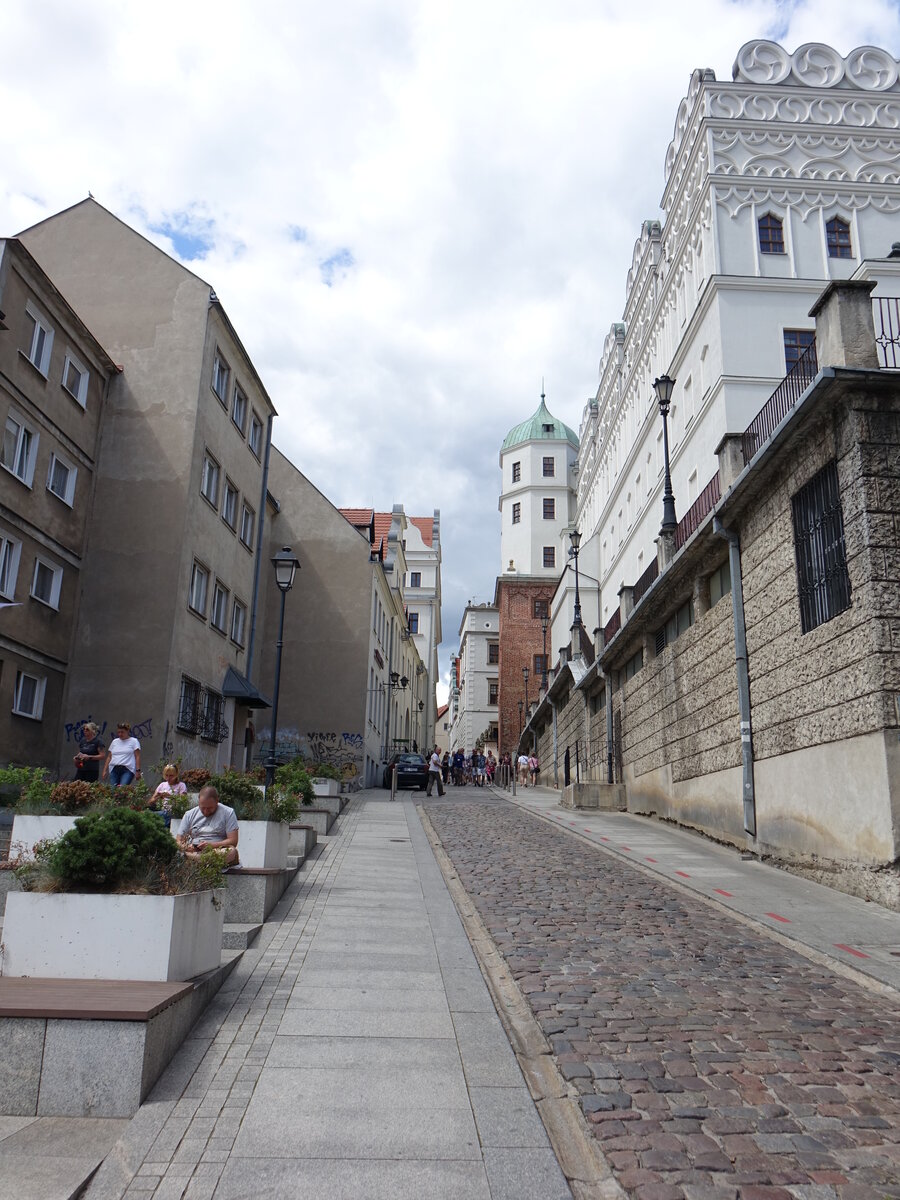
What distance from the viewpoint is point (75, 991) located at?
5633 mm

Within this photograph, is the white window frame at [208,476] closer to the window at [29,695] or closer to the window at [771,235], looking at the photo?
the window at [29,695]

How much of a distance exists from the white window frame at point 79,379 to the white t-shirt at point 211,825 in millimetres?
14341

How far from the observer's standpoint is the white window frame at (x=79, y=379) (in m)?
21.1

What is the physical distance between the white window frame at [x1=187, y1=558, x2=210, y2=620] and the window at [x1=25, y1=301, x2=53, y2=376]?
19.1 feet

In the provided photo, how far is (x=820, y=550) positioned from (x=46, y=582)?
15.6m

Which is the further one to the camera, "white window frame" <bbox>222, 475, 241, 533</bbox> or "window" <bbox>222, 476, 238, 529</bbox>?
"window" <bbox>222, 476, 238, 529</bbox>

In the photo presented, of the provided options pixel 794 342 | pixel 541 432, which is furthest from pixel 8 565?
pixel 541 432

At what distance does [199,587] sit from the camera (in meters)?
24.5

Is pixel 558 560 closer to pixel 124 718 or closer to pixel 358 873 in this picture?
pixel 124 718

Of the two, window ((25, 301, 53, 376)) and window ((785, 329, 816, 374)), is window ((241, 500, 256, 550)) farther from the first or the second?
window ((785, 329, 816, 374))

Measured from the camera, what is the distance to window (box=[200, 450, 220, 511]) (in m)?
24.4

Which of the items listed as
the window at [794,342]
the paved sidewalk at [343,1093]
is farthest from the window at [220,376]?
the paved sidewalk at [343,1093]

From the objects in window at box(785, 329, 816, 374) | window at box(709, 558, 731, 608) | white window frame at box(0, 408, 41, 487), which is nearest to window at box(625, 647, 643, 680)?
window at box(709, 558, 731, 608)

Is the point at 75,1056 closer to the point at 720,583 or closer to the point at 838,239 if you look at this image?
the point at 720,583
